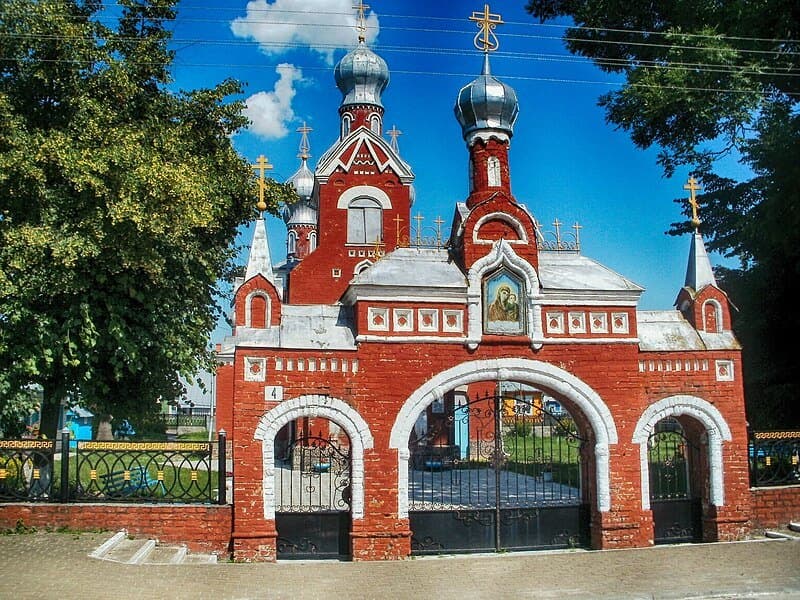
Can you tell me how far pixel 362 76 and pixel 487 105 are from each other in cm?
1738

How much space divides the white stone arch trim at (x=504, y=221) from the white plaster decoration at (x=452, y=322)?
1.25 meters

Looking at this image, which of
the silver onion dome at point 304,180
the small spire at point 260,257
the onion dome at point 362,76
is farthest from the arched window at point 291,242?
the small spire at point 260,257

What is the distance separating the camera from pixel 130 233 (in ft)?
38.6

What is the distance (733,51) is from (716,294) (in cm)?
577

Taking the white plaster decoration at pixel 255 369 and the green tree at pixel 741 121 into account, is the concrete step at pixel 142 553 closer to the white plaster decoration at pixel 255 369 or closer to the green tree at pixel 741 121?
the white plaster decoration at pixel 255 369

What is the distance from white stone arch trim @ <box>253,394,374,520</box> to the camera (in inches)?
455

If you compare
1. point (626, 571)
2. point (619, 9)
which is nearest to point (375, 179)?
point (619, 9)

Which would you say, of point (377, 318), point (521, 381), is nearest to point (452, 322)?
point (377, 318)

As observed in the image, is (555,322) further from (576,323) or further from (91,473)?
(91,473)

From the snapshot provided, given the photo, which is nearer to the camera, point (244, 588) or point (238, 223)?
point (244, 588)

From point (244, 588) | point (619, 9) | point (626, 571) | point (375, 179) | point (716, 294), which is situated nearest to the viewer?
point (244, 588)

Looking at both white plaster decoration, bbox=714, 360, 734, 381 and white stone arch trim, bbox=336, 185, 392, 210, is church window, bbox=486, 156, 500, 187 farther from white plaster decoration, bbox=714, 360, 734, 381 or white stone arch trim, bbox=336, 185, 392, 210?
white stone arch trim, bbox=336, 185, 392, 210

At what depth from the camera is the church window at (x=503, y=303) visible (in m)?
12.5

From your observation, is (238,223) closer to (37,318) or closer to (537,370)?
(37,318)
